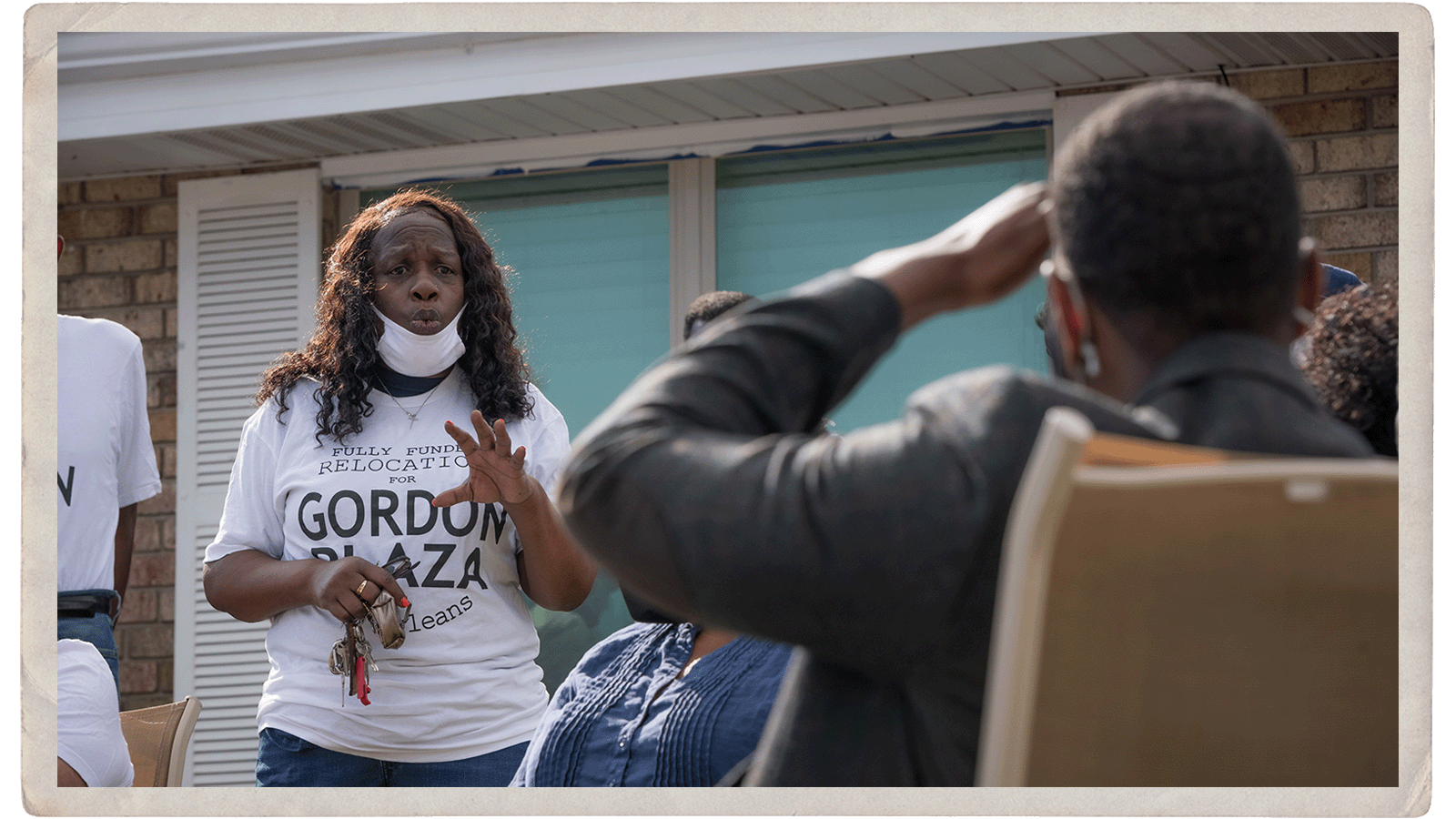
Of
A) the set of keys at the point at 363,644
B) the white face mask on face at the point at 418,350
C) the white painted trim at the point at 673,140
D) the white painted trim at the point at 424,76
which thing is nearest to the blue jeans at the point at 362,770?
the set of keys at the point at 363,644

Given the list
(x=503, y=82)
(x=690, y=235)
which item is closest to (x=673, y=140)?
(x=690, y=235)

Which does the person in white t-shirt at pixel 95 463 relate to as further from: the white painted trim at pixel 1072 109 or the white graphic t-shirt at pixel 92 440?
the white painted trim at pixel 1072 109

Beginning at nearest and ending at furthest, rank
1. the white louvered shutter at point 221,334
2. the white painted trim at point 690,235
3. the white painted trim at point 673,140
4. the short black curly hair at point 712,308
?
1. the short black curly hair at point 712,308
2. the white painted trim at point 673,140
3. the white painted trim at point 690,235
4. the white louvered shutter at point 221,334

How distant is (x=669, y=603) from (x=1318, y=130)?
358cm

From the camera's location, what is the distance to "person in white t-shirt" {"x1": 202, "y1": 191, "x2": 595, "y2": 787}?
2373 millimetres

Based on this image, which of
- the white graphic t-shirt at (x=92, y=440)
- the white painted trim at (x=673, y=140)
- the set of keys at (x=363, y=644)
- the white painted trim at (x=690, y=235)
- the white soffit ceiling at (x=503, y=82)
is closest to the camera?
the set of keys at (x=363, y=644)

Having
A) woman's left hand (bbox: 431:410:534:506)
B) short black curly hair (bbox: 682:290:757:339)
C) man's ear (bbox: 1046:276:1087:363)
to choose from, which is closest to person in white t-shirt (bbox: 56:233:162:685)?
woman's left hand (bbox: 431:410:534:506)

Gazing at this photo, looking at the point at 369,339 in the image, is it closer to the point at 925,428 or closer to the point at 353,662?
the point at 353,662

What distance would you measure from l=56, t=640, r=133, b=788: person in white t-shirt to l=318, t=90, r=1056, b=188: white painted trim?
2.63 m

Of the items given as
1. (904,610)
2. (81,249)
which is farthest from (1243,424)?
(81,249)

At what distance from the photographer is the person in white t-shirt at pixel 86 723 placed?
85.3 inches

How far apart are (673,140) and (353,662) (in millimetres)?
2549

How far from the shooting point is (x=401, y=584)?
7.99 feet

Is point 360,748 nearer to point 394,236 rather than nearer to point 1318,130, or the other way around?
point 394,236
